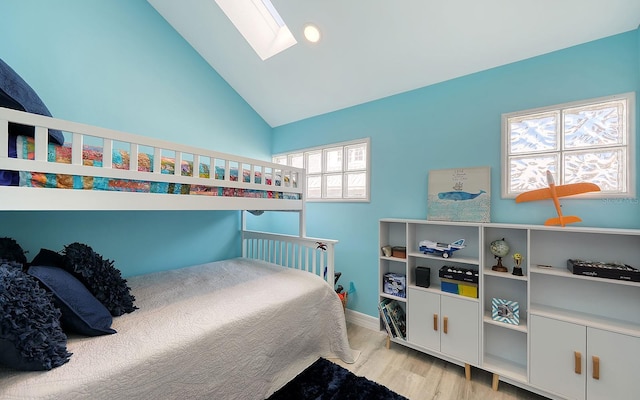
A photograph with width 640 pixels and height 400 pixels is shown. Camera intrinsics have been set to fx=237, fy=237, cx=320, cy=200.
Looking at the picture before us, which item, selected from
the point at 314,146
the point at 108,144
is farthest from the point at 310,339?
the point at 314,146

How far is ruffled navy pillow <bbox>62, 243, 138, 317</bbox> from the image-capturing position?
1.25 metres

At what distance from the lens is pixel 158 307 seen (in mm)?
1458

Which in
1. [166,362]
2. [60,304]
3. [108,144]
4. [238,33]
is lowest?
[166,362]

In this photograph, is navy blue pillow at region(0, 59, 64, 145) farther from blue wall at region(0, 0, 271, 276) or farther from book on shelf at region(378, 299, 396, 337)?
book on shelf at region(378, 299, 396, 337)

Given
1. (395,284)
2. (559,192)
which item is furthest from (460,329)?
(559,192)

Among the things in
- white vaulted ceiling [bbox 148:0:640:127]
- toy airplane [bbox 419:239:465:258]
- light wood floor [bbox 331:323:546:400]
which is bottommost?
light wood floor [bbox 331:323:546:400]

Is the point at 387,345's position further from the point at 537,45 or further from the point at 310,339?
the point at 537,45

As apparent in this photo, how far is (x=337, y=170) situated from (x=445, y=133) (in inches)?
46.7

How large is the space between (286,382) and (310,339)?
30 centimetres

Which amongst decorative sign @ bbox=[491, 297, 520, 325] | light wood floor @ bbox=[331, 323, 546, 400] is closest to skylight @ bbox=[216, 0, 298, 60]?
decorative sign @ bbox=[491, 297, 520, 325]

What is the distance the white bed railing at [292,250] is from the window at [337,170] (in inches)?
27.0

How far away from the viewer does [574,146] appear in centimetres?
167

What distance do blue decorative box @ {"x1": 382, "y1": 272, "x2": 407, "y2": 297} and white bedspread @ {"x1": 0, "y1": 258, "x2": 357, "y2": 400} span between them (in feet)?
1.71

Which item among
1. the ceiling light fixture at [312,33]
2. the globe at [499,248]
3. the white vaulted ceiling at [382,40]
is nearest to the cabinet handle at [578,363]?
the globe at [499,248]
